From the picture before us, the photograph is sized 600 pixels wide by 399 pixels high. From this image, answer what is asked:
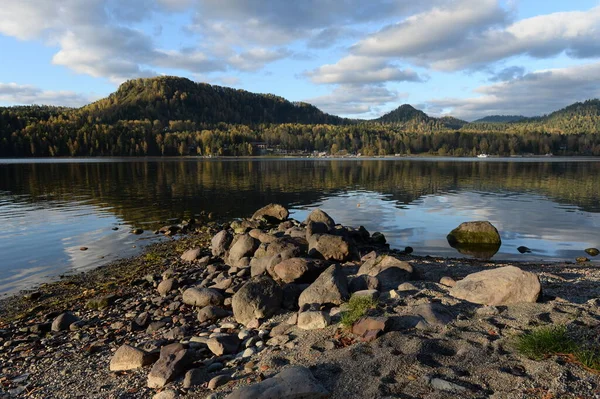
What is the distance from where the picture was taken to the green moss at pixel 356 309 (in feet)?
28.3

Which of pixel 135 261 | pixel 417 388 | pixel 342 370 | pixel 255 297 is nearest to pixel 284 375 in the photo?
pixel 342 370

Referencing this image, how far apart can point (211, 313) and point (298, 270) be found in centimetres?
329

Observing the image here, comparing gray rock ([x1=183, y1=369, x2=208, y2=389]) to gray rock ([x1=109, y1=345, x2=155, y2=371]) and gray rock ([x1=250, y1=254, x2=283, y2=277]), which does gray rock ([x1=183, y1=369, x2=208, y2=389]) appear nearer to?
gray rock ([x1=109, y1=345, x2=155, y2=371])

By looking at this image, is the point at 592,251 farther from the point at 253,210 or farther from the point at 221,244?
the point at 253,210

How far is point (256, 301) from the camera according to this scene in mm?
10805

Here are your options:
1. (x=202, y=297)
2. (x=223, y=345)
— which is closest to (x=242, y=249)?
(x=202, y=297)

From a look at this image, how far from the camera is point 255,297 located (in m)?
10.9

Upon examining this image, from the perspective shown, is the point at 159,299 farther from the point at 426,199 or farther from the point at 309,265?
the point at 426,199

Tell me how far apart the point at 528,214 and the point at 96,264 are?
36.0 metres

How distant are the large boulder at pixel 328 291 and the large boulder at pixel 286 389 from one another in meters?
4.00

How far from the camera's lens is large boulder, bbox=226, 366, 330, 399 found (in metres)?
6.09

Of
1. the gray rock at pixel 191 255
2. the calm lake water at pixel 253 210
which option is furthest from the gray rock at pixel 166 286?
the calm lake water at pixel 253 210

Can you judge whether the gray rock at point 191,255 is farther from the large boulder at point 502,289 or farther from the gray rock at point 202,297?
the large boulder at point 502,289

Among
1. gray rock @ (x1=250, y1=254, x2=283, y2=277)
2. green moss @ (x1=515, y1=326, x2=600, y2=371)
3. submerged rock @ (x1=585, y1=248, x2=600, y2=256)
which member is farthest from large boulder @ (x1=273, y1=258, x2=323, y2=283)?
submerged rock @ (x1=585, y1=248, x2=600, y2=256)
